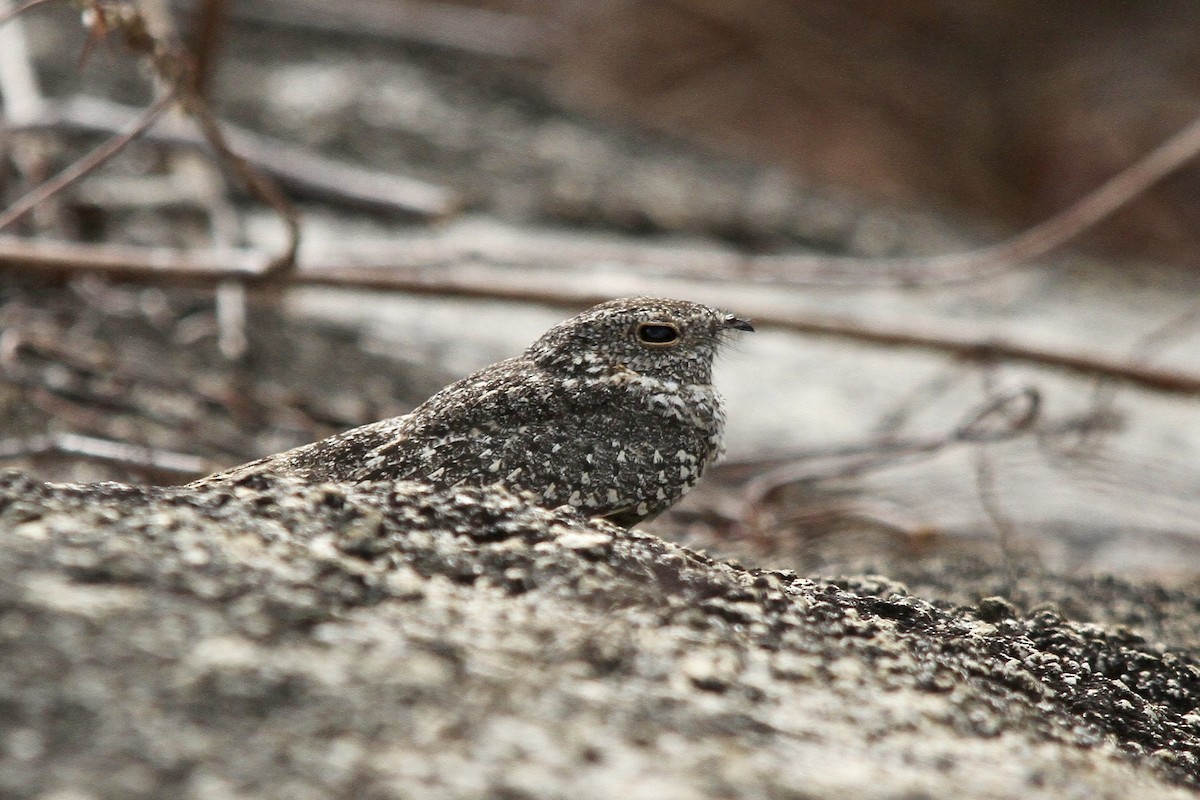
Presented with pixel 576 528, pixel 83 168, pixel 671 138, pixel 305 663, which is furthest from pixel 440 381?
pixel 671 138

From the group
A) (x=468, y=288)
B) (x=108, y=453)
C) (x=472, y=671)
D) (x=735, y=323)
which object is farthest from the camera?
(x=468, y=288)

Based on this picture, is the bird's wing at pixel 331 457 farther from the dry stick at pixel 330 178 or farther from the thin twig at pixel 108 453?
the dry stick at pixel 330 178

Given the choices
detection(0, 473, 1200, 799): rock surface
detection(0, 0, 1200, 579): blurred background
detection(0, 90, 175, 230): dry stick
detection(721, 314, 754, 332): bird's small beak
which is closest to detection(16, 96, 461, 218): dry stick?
detection(0, 0, 1200, 579): blurred background

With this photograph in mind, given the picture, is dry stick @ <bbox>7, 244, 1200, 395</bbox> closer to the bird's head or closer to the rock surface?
the bird's head

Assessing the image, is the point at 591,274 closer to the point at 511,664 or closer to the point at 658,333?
the point at 658,333

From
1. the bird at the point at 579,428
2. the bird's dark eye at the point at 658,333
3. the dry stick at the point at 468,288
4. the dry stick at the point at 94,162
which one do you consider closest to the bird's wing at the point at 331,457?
the bird at the point at 579,428

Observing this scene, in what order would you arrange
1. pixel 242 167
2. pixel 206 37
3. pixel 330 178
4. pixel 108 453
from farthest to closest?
pixel 330 178 < pixel 206 37 < pixel 242 167 < pixel 108 453

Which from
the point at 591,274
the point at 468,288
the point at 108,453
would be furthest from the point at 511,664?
the point at 591,274
